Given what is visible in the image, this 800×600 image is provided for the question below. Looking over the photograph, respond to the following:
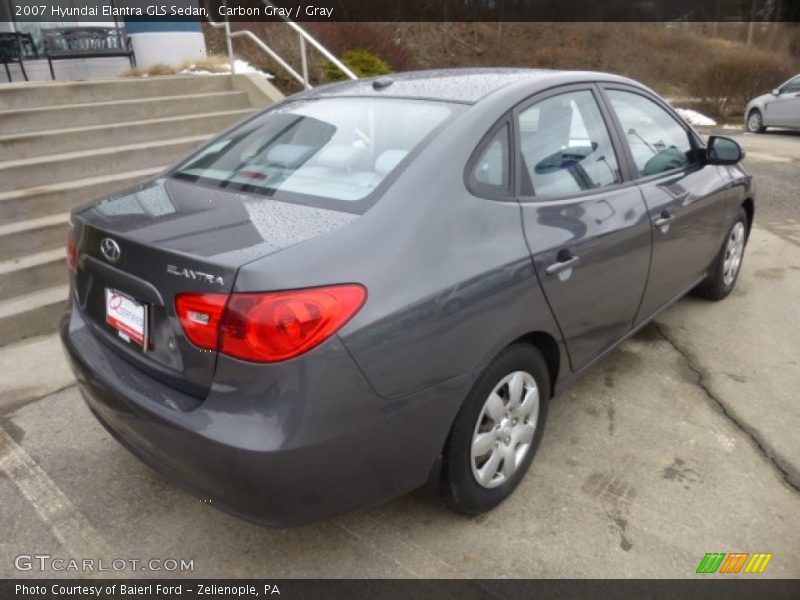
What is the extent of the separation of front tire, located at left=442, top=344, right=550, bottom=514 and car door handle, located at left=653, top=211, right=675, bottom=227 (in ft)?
3.48

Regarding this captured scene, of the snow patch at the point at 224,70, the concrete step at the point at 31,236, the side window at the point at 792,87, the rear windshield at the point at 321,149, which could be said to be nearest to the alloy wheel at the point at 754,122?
the side window at the point at 792,87

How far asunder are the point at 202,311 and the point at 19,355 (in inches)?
99.5

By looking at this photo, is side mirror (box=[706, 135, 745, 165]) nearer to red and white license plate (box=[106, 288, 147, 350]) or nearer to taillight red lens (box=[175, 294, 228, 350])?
taillight red lens (box=[175, 294, 228, 350])

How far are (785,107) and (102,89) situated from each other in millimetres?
14184

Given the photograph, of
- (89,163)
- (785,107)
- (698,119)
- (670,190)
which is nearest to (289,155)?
(670,190)

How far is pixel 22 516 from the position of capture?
2471 millimetres

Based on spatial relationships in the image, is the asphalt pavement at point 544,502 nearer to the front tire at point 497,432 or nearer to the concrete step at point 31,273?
the front tire at point 497,432

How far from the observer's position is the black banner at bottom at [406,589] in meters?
2.12

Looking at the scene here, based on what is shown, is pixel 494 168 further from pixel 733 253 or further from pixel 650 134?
pixel 733 253

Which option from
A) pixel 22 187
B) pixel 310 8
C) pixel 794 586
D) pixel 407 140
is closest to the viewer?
pixel 794 586

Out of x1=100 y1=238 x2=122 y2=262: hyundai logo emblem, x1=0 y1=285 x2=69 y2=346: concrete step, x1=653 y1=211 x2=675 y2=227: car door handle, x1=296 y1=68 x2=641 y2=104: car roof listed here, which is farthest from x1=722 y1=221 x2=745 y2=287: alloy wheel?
x1=0 y1=285 x2=69 y2=346: concrete step

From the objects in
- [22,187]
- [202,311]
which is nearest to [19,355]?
[22,187]

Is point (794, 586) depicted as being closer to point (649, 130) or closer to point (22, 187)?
point (649, 130)

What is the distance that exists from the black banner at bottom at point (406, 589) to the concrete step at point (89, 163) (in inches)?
146
